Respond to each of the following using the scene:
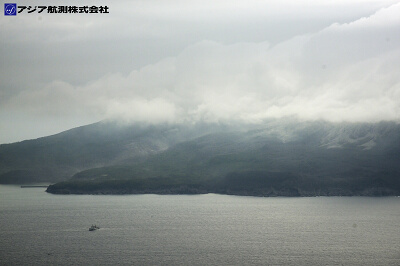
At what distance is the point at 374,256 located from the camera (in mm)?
191875

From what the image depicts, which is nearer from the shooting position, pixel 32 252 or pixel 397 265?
pixel 397 265

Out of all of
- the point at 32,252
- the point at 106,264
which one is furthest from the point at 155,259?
the point at 32,252

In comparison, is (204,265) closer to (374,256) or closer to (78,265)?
(78,265)

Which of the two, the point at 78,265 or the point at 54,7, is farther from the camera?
the point at 54,7

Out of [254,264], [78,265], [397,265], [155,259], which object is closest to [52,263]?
[78,265]

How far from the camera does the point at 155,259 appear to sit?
185 metres

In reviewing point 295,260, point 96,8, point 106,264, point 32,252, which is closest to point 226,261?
point 295,260

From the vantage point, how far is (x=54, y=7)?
626ft

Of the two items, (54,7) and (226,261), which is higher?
(54,7)

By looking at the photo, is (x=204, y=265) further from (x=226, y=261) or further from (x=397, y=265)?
(x=397, y=265)

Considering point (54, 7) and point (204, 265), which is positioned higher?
point (54, 7)

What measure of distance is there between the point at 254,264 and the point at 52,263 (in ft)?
197

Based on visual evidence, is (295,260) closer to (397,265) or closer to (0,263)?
(397,265)

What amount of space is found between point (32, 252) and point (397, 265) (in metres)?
114
